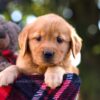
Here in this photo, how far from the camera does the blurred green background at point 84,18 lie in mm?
7220

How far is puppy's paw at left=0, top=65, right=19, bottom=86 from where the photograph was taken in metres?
2.97

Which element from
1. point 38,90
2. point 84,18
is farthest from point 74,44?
point 84,18

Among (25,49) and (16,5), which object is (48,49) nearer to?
(25,49)

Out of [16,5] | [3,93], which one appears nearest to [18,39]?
[3,93]

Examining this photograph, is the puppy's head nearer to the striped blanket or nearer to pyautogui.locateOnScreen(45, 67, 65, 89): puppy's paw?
pyautogui.locateOnScreen(45, 67, 65, 89): puppy's paw

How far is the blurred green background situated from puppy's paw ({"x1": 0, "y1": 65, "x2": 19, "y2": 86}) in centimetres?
400

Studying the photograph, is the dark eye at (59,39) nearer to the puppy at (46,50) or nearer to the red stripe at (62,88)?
the puppy at (46,50)

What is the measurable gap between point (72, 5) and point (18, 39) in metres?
4.30

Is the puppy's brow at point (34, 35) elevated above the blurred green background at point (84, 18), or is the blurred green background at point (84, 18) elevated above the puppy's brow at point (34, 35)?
the puppy's brow at point (34, 35)

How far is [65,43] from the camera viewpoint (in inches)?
124

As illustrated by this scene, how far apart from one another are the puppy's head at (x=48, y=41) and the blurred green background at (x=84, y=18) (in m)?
3.93

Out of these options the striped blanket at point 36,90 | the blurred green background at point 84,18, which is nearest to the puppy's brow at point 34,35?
the striped blanket at point 36,90

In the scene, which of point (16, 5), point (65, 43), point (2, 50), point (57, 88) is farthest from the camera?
point (16, 5)

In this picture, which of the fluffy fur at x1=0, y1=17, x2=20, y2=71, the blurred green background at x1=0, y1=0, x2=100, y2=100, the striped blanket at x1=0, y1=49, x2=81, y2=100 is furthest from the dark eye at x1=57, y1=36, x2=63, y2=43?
the blurred green background at x1=0, y1=0, x2=100, y2=100
